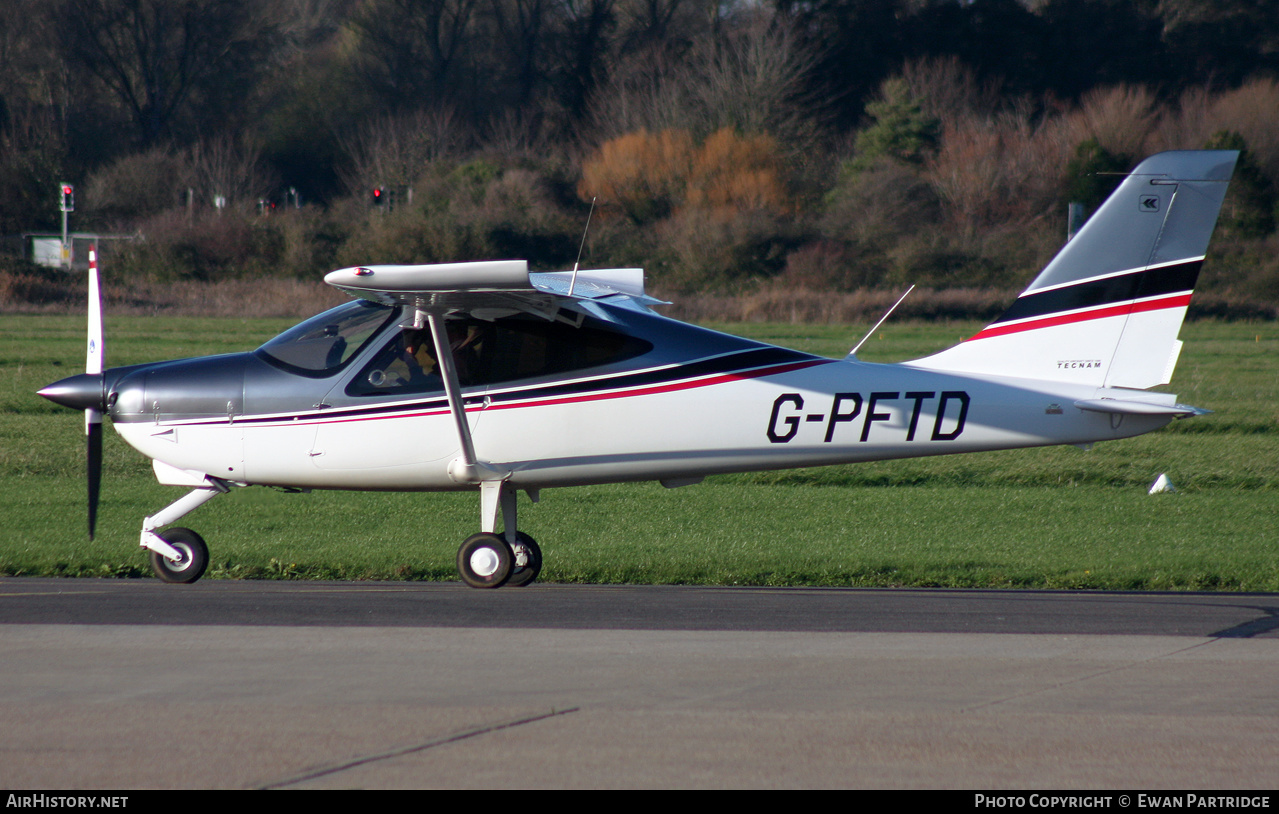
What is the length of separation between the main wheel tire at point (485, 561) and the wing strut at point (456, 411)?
0.47 metres

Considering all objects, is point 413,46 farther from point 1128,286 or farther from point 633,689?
point 633,689

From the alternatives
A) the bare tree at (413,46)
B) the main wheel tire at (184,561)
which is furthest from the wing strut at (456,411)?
the bare tree at (413,46)

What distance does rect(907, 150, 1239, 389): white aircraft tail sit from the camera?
9.02 m

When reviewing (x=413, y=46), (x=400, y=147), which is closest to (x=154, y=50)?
(x=413, y=46)

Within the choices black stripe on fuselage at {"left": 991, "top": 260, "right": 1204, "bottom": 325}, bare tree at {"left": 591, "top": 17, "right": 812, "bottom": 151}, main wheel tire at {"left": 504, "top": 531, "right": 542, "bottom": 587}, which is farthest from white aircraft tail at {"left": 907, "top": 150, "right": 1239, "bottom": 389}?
bare tree at {"left": 591, "top": 17, "right": 812, "bottom": 151}

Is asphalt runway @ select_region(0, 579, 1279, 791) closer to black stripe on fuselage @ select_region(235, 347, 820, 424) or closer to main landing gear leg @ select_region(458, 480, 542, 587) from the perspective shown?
main landing gear leg @ select_region(458, 480, 542, 587)

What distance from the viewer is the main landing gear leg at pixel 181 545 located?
959cm

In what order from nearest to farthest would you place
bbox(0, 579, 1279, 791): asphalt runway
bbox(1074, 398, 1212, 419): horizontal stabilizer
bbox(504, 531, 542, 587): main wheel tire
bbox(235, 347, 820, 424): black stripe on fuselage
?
1. bbox(0, 579, 1279, 791): asphalt runway
2. bbox(1074, 398, 1212, 419): horizontal stabilizer
3. bbox(235, 347, 820, 424): black stripe on fuselage
4. bbox(504, 531, 542, 587): main wheel tire

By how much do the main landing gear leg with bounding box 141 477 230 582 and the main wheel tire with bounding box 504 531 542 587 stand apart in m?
2.19

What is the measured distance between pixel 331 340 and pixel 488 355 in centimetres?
116

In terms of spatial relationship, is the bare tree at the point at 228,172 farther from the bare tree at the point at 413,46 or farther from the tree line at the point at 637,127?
the bare tree at the point at 413,46

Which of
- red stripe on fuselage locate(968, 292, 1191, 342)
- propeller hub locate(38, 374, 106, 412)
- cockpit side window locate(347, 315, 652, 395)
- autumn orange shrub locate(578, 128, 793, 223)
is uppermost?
autumn orange shrub locate(578, 128, 793, 223)

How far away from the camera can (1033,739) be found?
591cm
